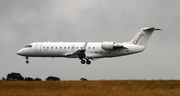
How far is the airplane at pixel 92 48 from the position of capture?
4197cm

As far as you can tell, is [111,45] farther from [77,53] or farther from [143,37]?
[77,53]

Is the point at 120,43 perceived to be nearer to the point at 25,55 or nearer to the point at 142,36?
the point at 142,36

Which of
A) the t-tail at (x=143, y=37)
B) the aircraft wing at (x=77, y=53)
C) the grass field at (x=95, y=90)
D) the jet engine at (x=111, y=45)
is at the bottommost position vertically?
the grass field at (x=95, y=90)

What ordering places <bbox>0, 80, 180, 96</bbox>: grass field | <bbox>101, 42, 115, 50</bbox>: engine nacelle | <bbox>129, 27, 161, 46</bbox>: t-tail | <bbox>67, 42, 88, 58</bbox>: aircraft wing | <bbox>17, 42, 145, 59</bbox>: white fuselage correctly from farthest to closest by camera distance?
<bbox>129, 27, 161, 46</bbox>: t-tail
<bbox>17, 42, 145, 59</bbox>: white fuselage
<bbox>101, 42, 115, 50</bbox>: engine nacelle
<bbox>67, 42, 88, 58</bbox>: aircraft wing
<bbox>0, 80, 180, 96</bbox>: grass field

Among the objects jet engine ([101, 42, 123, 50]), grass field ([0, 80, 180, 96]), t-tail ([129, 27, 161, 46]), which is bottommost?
grass field ([0, 80, 180, 96])

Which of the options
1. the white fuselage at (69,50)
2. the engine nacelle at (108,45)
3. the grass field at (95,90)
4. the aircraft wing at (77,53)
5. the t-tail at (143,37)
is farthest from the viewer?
the t-tail at (143,37)

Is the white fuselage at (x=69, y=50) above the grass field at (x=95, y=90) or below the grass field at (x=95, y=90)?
above

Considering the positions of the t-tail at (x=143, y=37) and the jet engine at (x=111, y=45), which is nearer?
the jet engine at (x=111, y=45)

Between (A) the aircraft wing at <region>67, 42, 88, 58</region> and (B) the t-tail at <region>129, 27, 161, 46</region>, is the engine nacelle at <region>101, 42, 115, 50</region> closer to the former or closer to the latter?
(A) the aircraft wing at <region>67, 42, 88, 58</region>

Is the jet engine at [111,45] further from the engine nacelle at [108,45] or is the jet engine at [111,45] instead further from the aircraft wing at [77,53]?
the aircraft wing at [77,53]

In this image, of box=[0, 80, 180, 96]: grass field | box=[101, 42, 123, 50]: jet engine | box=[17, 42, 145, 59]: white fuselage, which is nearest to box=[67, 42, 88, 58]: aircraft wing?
box=[17, 42, 145, 59]: white fuselage

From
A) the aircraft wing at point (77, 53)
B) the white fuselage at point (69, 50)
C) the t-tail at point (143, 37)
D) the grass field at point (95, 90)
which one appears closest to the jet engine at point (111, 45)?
the white fuselage at point (69, 50)

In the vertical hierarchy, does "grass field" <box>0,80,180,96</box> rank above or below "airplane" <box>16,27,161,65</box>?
below

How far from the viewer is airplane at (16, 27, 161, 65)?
138ft
